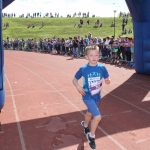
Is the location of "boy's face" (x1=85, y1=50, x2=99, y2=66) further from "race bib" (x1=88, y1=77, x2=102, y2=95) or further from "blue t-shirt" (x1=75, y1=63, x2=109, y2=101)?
"race bib" (x1=88, y1=77, x2=102, y2=95)

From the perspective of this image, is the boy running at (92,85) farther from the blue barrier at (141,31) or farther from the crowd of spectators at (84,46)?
the crowd of spectators at (84,46)

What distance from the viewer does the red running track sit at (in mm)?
4340

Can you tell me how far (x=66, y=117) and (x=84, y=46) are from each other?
13061 millimetres

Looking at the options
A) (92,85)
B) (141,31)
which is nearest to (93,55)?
(92,85)

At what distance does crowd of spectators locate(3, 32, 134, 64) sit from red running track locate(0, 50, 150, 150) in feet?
16.4

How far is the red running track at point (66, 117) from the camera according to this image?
434 cm

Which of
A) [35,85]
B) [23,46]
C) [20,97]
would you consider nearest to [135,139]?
[20,97]

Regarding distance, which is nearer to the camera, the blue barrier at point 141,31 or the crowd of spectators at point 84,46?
the blue barrier at point 141,31

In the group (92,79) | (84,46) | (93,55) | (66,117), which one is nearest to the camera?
(93,55)

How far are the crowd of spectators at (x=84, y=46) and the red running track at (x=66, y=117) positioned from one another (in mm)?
4992

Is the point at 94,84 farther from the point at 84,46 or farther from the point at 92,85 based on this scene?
the point at 84,46

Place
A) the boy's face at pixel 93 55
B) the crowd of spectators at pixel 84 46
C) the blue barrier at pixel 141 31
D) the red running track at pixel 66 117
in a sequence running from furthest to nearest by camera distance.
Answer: the crowd of spectators at pixel 84 46 < the blue barrier at pixel 141 31 < the red running track at pixel 66 117 < the boy's face at pixel 93 55

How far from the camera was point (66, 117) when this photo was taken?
557 centimetres

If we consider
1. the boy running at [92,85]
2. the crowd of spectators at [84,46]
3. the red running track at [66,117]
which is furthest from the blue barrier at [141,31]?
the boy running at [92,85]
